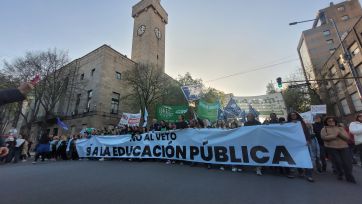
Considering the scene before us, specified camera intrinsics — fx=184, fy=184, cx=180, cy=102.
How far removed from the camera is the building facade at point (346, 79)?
2265 cm

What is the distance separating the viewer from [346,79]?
26641mm

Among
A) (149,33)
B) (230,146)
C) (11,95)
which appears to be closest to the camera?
(11,95)

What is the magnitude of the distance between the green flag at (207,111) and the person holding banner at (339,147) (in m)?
8.31

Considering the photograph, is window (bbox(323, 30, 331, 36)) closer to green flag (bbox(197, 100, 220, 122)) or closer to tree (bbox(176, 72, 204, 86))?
tree (bbox(176, 72, 204, 86))

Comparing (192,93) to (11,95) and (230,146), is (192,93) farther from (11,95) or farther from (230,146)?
(11,95)

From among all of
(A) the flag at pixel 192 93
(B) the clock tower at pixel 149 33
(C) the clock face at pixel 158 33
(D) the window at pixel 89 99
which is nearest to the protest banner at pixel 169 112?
(A) the flag at pixel 192 93

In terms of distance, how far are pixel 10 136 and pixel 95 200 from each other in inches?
438

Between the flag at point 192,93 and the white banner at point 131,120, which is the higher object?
the flag at point 192,93

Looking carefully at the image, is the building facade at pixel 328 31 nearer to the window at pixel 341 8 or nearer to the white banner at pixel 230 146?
the window at pixel 341 8

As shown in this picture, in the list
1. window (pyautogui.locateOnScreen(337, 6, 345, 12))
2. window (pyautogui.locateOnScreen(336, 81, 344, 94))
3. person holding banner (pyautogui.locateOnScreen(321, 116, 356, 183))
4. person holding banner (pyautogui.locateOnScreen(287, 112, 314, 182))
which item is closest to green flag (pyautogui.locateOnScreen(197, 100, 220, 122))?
person holding banner (pyautogui.locateOnScreen(287, 112, 314, 182))

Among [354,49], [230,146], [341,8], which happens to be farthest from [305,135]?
[341,8]

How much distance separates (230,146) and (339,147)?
111 inches

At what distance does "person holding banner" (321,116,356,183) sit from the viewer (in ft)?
15.1

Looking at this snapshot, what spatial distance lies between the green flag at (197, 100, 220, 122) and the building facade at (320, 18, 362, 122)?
16.6m
